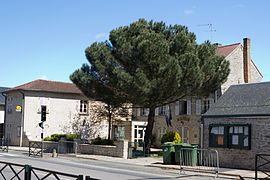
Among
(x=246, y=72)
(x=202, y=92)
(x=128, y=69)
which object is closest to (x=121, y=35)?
(x=128, y=69)

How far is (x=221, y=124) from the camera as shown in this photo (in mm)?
25000

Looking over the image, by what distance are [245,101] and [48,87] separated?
27477 mm

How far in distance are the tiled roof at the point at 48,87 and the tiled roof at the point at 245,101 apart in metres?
22.4

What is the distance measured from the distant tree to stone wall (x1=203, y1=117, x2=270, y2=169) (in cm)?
648

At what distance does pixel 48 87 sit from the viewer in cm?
4769

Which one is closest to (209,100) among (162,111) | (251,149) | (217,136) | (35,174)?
(162,111)

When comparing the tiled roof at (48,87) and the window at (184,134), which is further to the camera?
the tiled roof at (48,87)


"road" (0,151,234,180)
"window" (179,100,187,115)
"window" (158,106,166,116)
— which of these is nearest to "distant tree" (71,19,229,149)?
"road" (0,151,234,180)

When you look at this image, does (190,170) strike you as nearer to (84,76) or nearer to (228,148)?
(228,148)

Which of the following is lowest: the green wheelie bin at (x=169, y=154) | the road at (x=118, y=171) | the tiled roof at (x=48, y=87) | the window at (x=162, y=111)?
the road at (x=118, y=171)

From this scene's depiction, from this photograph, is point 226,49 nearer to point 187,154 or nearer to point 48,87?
point 48,87

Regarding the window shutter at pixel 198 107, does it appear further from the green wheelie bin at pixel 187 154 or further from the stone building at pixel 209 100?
the green wheelie bin at pixel 187 154

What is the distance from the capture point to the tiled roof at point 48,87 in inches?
1825

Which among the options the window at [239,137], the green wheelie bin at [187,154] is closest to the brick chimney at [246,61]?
the window at [239,137]
